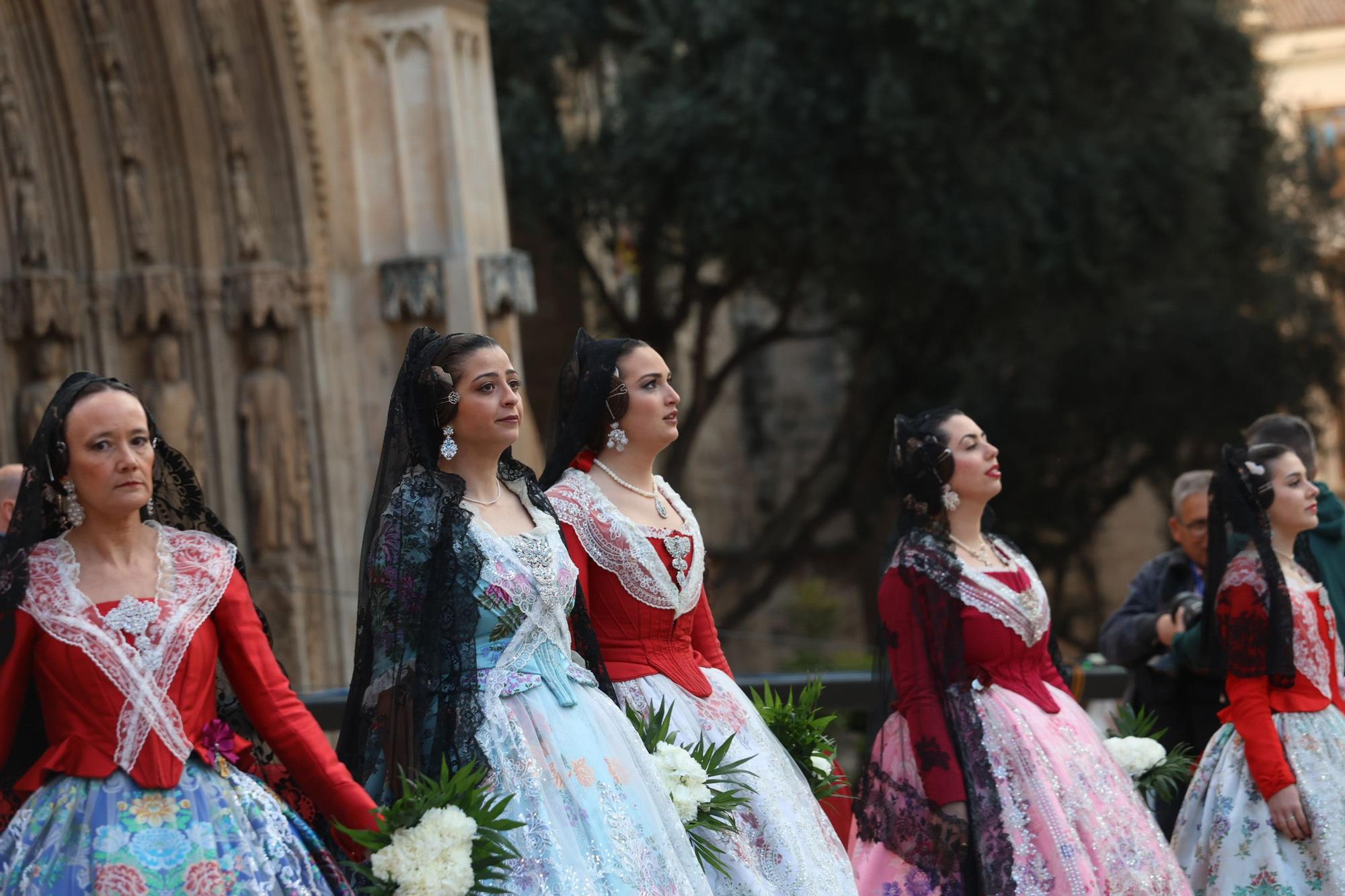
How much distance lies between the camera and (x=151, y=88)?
10109mm

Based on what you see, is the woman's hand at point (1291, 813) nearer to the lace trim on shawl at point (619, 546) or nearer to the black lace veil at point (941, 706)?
the black lace veil at point (941, 706)

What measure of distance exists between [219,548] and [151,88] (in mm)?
6652

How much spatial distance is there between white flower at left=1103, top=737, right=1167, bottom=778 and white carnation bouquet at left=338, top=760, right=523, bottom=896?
8.49 feet

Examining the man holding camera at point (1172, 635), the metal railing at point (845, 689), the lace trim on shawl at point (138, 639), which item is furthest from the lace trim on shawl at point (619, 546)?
the metal railing at point (845, 689)

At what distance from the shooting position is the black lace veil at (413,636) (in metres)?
4.22

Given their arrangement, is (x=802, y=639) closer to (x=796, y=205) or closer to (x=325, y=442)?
(x=796, y=205)

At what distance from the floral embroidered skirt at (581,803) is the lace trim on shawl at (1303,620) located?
2344 millimetres

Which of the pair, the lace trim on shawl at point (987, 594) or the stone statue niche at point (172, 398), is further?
the stone statue niche at point (172, 398)

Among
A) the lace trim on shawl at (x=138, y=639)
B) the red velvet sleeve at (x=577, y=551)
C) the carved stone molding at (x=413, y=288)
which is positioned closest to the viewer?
the lace trim on shawl at (x=138, y=639)

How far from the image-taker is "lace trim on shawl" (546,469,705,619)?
5008 millimetres

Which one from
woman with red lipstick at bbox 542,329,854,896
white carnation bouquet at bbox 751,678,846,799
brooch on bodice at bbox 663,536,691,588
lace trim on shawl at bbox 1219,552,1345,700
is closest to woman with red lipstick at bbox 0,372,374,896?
woman with red lipstick at bbox 542,329,854,896

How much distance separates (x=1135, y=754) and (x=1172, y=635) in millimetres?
818

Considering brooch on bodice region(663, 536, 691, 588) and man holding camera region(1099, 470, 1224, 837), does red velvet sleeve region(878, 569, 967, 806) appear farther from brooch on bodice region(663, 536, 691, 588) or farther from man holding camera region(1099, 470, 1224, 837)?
man holding camera region(1099, 470, 1224, 837)

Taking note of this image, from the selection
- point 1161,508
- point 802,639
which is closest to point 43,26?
point 802,639
